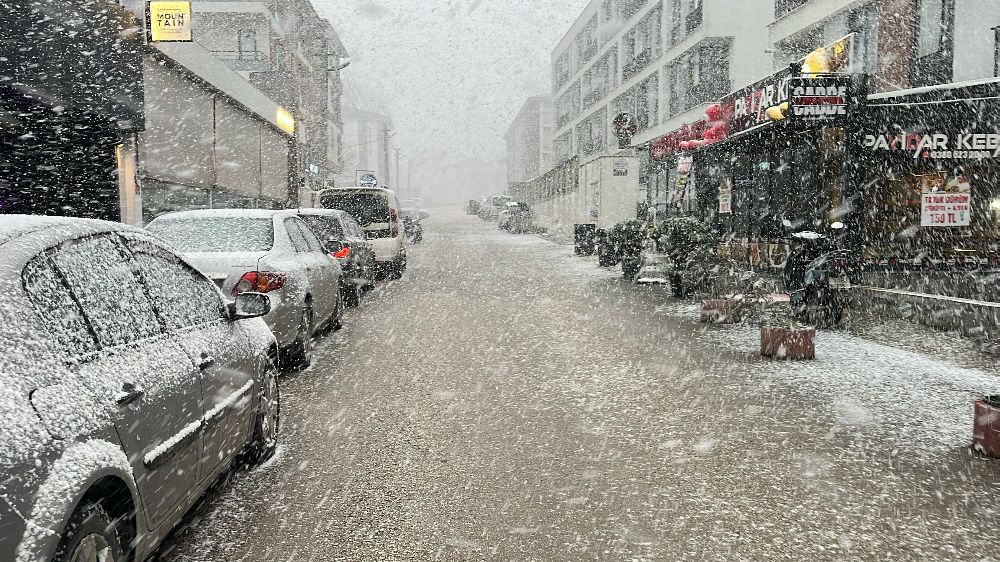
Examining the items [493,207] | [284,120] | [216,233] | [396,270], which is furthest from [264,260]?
[493,207]

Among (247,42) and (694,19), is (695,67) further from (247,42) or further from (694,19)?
(247,42)

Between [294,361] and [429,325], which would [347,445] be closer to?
[294,361]

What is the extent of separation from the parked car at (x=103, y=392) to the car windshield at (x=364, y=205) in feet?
46.3

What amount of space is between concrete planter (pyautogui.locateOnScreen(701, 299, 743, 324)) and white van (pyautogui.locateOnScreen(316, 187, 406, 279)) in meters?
8.39

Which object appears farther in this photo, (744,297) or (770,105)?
(770,105)

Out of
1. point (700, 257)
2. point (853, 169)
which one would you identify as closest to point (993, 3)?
point (853, 169)

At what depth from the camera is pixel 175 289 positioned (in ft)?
14.3

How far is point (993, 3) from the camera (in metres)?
18.1

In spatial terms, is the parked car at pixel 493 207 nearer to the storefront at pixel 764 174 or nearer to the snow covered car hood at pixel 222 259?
the storefront at pixel 764 174

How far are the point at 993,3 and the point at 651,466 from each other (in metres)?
17.3

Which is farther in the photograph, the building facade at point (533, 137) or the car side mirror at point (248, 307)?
the building facade at point (533, 137)

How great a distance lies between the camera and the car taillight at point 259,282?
7773 mm

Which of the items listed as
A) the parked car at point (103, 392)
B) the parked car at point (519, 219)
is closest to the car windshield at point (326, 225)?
the parked car at point (103, 392)

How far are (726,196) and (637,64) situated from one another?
78.4ft
